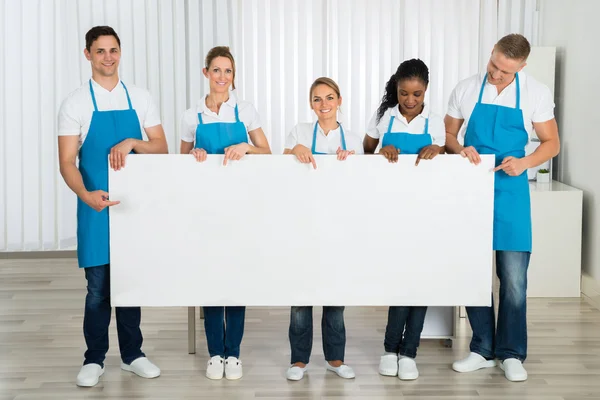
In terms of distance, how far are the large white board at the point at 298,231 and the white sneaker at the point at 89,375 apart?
0.34 meters

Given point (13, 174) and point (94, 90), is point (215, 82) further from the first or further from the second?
point (13, 174)

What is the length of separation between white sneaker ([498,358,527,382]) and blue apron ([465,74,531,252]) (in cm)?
44

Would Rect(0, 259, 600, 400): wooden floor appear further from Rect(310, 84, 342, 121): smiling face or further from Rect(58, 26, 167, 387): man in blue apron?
Rect(310, 84, 342, 121): smiling face

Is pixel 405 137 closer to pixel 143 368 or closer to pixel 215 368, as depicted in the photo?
pixel 215 368

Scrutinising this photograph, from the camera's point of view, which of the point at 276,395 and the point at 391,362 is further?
the point at 391,362

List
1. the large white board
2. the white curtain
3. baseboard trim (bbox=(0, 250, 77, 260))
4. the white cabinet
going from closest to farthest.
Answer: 1. the large white board
2. the white cabinet
3. the white curtain
4. baseboard trim (bbox=(0, 250, 77, 260))

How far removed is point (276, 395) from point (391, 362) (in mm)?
487

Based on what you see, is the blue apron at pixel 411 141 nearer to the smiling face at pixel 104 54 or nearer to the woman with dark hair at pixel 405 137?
the woman with dark hair at pixel 405 137

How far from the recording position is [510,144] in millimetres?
3160

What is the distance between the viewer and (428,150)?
2.97 m

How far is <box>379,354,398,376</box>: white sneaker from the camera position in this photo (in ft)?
10.7

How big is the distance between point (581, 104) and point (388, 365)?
2127 mm

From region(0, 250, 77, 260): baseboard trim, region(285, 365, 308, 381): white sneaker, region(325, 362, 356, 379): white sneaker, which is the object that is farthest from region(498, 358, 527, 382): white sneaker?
region(0, 250, 77, 260): baseboard trim

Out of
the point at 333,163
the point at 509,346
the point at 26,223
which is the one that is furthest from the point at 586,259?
the point at 26,223
